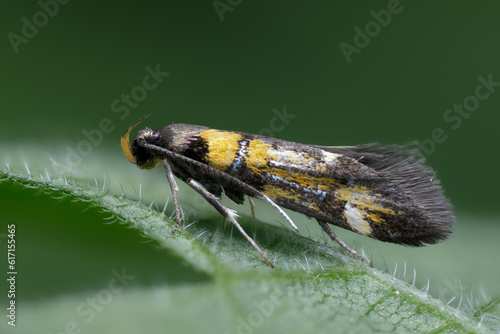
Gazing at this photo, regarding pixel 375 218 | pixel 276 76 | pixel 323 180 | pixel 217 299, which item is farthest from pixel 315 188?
pixel 217 299

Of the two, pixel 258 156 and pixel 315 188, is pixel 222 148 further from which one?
pixel 315 188

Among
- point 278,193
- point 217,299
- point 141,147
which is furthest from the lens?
point 141,147

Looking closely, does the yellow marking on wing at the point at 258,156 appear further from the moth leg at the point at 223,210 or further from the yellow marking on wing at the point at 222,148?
the moth leg at the point at 223,210

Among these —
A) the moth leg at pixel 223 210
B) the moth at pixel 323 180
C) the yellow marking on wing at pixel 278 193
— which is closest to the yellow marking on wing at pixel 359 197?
the moth at pixel 323 180

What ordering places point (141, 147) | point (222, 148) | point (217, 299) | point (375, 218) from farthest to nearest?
point (141, 147)
point (222, 148)
point (375, 218)
point (217, 299)

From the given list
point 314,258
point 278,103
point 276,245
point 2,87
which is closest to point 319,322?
point 314,258

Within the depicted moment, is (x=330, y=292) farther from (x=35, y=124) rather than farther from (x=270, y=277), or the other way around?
(x=35, y=124)

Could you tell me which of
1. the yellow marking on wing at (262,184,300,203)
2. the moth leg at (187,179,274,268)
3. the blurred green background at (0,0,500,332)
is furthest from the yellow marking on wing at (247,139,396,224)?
the blurred green background at (0,0,500,332)
